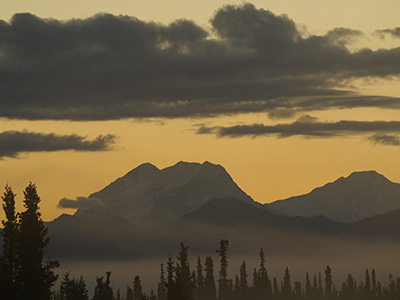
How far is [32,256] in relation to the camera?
7825cm

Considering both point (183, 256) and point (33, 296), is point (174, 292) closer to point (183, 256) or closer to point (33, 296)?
point (33, 296)

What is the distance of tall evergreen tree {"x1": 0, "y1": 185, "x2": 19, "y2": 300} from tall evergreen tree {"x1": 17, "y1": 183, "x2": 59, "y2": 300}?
577 mm

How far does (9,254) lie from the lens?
78.9m

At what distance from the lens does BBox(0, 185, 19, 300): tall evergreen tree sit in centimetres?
7738

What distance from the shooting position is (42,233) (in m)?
78.8

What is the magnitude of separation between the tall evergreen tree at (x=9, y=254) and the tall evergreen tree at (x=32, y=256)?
0.58m

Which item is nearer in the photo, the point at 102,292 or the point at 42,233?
the point at 42,233

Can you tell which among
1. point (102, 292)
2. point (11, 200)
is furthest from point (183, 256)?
point (11, 200)

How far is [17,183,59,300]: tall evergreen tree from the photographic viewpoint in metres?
77.4

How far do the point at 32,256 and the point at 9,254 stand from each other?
6.70 ft

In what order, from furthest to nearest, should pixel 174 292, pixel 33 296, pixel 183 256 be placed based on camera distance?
1. pixel 183 256
2. pixel 174 292
3. pixel 33 296

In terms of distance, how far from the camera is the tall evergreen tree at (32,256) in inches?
3046

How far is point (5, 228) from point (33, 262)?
384 cm

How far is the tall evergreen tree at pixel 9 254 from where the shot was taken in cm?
7738
